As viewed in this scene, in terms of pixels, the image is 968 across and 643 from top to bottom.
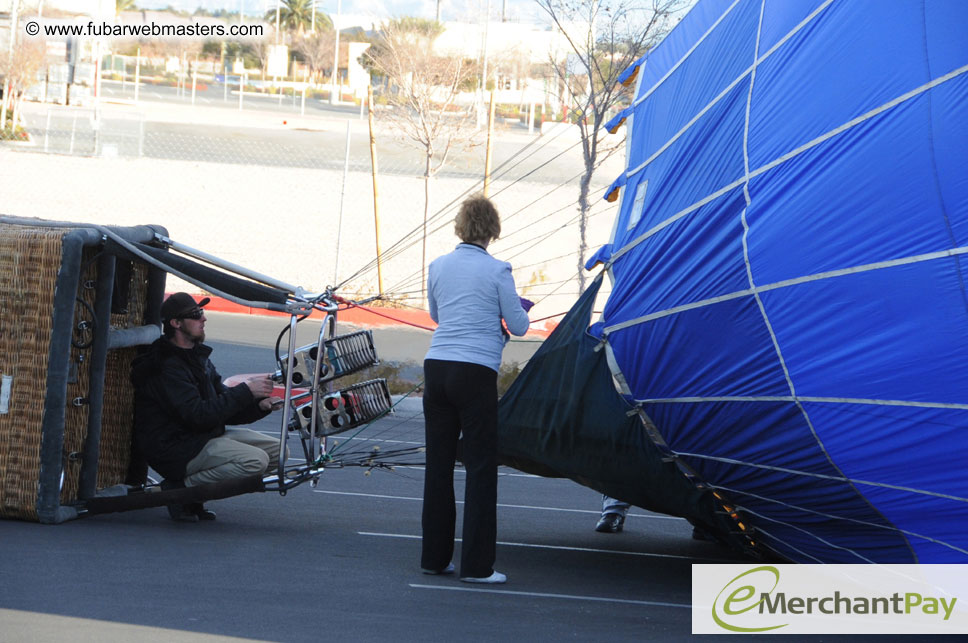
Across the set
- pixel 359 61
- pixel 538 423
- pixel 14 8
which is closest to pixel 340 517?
pixel 538 423

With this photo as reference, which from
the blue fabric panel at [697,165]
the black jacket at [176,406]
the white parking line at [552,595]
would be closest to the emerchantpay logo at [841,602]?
the white parking line at [552,595]

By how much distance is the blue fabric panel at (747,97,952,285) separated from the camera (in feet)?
15.2

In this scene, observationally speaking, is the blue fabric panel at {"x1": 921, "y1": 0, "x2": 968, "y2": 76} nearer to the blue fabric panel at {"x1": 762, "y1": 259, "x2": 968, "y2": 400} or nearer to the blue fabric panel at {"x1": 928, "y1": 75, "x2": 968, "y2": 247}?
the blue fabric panel at {"x1": 928, "y1": 75, "x2": 968, "y2": 247}

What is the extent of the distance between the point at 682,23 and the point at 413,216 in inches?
681

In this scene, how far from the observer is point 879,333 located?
4719 mm

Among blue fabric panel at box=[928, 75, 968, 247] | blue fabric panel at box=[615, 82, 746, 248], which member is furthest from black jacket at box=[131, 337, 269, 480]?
blue fabric panel at box=[928, 75, 968, 247]

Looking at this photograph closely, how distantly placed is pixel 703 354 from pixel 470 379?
1102 millimetres

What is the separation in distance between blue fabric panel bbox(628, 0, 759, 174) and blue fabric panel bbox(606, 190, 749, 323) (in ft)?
1.88

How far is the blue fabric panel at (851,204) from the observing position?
183 inches

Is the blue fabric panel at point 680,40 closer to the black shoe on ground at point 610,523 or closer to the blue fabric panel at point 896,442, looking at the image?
the blue fabric panel at point 896,442

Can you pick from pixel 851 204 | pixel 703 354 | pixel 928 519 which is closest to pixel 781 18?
pixel 851 204

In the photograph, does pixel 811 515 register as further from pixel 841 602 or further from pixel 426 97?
pixel 426 97

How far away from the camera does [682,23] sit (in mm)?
6934

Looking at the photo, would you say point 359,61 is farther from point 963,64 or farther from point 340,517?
point 963,64
